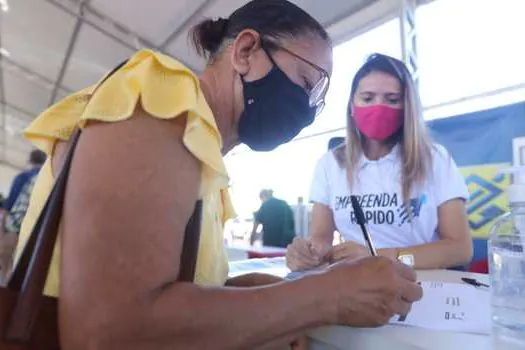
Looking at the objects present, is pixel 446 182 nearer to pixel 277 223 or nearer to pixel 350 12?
pixel 350 12

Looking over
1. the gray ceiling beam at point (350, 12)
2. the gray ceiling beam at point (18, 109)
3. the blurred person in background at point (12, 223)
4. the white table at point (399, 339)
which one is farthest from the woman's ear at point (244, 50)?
the gray ceiling beam at point (18, 109)

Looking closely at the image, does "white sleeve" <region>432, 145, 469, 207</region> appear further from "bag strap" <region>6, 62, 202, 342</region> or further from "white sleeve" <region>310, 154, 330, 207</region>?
"bag strap" <region>6, 62, 202, 342</region>

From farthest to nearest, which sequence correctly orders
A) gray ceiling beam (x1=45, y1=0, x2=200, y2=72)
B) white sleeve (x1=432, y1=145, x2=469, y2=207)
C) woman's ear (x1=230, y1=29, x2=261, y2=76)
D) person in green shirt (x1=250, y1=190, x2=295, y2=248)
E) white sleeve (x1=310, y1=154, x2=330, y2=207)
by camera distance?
1. gray ceiling beam (x1=45, y1=0, x2=200, y2=72)
2. person in green shirt (x1=250, y1=190, x2=295, y2=248)
3. white sleeve (x1=310, y1=154, x2=330, y2=207)
4. white sleeve (x1=432, y1=145, x2=469, y2=207)
5. woman's ear (x1=230, y1=29, x2=261, y2=76)

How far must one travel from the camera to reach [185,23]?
4340mm

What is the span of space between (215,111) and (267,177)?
17.2ft

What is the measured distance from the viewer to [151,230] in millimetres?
→ 471

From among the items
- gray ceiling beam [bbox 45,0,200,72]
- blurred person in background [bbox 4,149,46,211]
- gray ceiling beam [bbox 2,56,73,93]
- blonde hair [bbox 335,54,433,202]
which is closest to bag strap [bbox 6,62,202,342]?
blonde hair [bbox 335,54,433,202]

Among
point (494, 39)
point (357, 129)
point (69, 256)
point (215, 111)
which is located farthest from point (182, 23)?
point (69, 256)

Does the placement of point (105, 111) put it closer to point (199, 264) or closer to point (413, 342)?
point (199, 264)

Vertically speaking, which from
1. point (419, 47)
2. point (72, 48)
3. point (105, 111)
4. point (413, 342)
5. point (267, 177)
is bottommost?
point (413, 342)

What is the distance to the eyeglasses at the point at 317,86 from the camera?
0.79 m

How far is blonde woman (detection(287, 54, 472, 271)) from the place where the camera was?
1.30 meters

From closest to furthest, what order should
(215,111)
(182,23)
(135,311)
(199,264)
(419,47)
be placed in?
(135,311), (199,264), (215,111), (419,47), (182,23)

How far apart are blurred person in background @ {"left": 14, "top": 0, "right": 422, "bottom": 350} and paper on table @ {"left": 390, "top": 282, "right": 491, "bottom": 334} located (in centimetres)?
4
